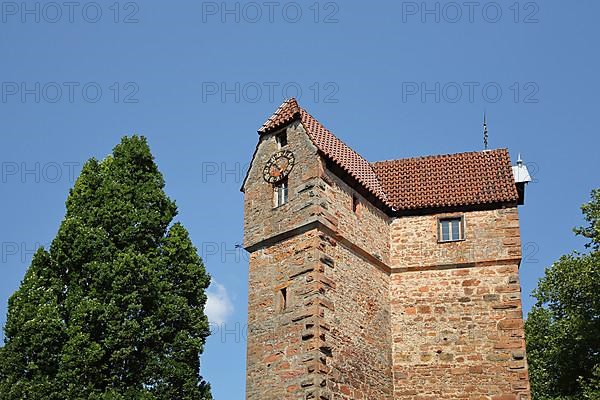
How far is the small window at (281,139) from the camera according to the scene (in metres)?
23.3

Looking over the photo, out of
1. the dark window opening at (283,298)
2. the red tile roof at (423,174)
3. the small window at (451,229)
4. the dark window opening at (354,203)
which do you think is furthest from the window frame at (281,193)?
the small window at (451,229)

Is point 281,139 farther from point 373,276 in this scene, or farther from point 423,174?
point 423,174

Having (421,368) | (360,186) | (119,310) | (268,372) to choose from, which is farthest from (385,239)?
(119,310)

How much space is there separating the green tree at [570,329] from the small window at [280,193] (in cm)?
1239

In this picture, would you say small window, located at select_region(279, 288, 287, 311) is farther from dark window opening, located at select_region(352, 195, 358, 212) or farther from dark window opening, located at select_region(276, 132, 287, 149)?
dark window opening, located at select_region(276, 132, 287, 149)

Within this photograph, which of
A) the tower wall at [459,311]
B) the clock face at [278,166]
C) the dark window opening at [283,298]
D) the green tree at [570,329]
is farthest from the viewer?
the green tree at [570,329]

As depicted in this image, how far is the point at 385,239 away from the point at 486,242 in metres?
2.96

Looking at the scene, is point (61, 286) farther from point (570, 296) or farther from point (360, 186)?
point (570, 296)

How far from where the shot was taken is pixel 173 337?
80.5ft

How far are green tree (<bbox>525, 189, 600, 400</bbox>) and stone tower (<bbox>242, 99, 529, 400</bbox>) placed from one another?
6.70m

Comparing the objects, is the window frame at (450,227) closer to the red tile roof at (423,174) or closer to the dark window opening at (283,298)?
the red tile roof at (423,174)

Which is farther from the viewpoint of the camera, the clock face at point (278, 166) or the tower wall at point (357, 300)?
the clock face at point (278, 166)

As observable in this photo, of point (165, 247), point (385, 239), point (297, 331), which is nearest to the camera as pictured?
point (297, 331)

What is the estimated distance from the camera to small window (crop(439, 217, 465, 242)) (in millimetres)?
24234
